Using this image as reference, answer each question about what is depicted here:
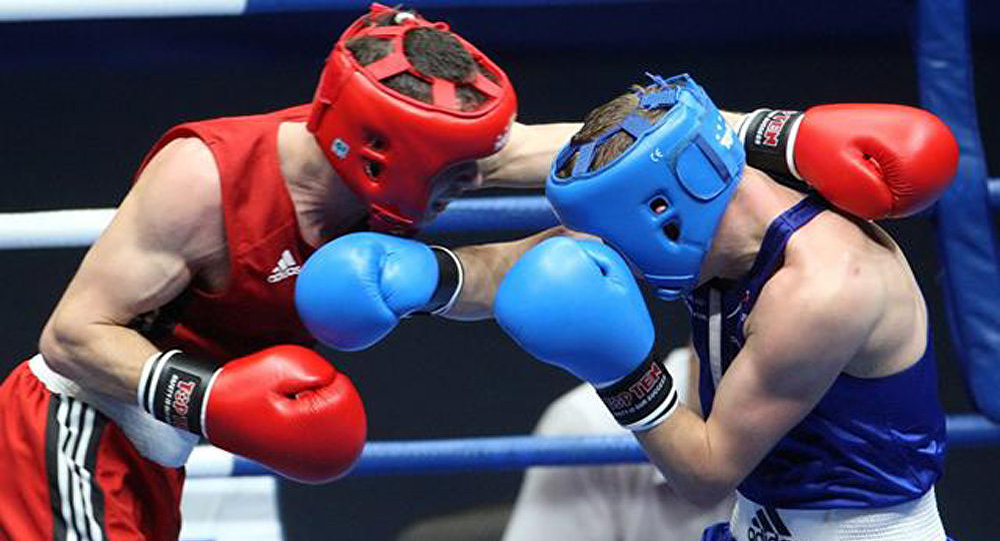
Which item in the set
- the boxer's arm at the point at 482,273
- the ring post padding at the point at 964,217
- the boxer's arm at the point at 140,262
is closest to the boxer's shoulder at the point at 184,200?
the boxer's arm at the point at 140,262

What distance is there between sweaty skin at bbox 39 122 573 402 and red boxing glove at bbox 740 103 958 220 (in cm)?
40

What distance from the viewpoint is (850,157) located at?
212cm

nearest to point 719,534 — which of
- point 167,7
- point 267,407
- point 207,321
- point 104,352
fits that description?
point 267,407

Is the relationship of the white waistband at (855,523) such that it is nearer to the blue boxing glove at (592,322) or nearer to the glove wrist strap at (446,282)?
the blue boxing glove at (592,322)

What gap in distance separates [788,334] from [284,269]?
26.4 inches

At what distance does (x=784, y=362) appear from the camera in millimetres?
2043

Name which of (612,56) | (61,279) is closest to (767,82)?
(612,56)

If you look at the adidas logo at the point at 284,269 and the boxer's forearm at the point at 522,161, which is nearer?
the adidas logo at the point at 284,269

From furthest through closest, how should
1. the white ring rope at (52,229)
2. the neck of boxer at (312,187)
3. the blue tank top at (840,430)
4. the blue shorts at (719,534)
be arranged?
the white ring rope at (52,229)
the blue shorts at (719,534)
the neck of boxer at (312,187)
the blue tank top at (840,430)

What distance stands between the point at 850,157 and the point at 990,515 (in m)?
1.67

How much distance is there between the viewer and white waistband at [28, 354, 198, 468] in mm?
2363

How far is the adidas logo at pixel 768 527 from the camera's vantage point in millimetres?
2217

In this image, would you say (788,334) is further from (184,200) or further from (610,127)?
(184,200)

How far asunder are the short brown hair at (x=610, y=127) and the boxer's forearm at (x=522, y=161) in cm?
34
